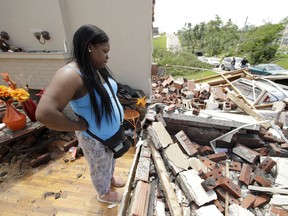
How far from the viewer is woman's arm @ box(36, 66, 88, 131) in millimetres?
897

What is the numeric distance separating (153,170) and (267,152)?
175 cm

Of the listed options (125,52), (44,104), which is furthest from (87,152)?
(125,52)

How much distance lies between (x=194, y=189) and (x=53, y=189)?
172cm

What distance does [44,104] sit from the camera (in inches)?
35.4

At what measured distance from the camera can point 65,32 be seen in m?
2.76

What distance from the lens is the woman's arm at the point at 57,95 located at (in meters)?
0.90

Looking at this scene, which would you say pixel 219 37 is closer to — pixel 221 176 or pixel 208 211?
pixel 221 176

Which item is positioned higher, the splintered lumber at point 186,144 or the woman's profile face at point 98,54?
the woman's profile face at point 98,54

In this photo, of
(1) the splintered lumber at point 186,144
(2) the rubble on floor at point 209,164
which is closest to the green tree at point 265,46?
(2) the rubble on floor at point 209,164

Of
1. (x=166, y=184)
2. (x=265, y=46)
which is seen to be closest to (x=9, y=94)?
(x=166, y=184)

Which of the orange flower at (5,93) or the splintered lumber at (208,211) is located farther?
the orange flower at (5,93)

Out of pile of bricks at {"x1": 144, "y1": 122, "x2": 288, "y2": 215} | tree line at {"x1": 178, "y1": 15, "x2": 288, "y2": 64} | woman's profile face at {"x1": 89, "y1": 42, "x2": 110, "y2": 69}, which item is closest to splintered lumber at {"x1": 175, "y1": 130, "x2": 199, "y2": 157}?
pile of bricks at {"x1": 144, "y1": 122, "x2": 288, "y2": 215}

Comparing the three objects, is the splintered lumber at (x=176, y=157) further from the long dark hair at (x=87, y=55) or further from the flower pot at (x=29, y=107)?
the flower pot at (x=29, y=107)

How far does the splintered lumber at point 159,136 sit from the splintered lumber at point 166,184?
10cm
